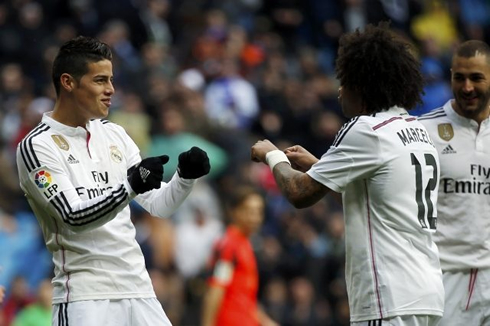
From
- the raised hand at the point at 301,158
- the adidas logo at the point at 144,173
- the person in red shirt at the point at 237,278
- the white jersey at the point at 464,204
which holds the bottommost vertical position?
the person in red shirt at the point at 237,278

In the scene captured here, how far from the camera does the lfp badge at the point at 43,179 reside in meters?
6.79

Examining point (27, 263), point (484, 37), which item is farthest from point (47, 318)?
point (484, 37)

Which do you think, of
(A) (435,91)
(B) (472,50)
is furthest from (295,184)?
(A) (435,91)

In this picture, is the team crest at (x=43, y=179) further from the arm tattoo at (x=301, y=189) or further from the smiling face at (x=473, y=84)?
the smiling face at (x=473, y=84)

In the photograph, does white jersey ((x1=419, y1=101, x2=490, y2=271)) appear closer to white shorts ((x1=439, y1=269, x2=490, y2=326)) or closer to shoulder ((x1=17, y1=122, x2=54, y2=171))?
white shorts ((x1=439, y1=269, x2=490, y2=326))

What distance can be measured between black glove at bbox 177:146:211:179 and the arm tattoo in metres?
0.54

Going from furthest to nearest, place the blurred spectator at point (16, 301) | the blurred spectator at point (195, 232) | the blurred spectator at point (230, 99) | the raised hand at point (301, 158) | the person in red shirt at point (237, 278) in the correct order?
the blurred spectator at point (230, 99), the blurred spectator at point (195, 232), the blurred spectator at point (16, 301), the person in red shirt at point (237, 278), the raised hand at point (301, 158)

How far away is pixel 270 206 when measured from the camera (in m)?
15.3

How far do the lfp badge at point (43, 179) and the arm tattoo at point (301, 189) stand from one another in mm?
1369

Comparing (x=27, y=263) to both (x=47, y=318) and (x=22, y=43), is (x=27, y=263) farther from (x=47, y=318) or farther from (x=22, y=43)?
(x=22, y=43)

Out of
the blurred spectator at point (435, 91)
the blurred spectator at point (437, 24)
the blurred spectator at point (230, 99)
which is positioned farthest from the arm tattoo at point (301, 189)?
the blurred spectator at point (437, 24)

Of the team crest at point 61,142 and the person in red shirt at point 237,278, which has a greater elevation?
the team crest at point 61,142

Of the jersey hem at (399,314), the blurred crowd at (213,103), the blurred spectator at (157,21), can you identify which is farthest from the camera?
the blurred spectator at (157,21)

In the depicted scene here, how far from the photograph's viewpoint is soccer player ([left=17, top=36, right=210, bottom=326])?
675cm
